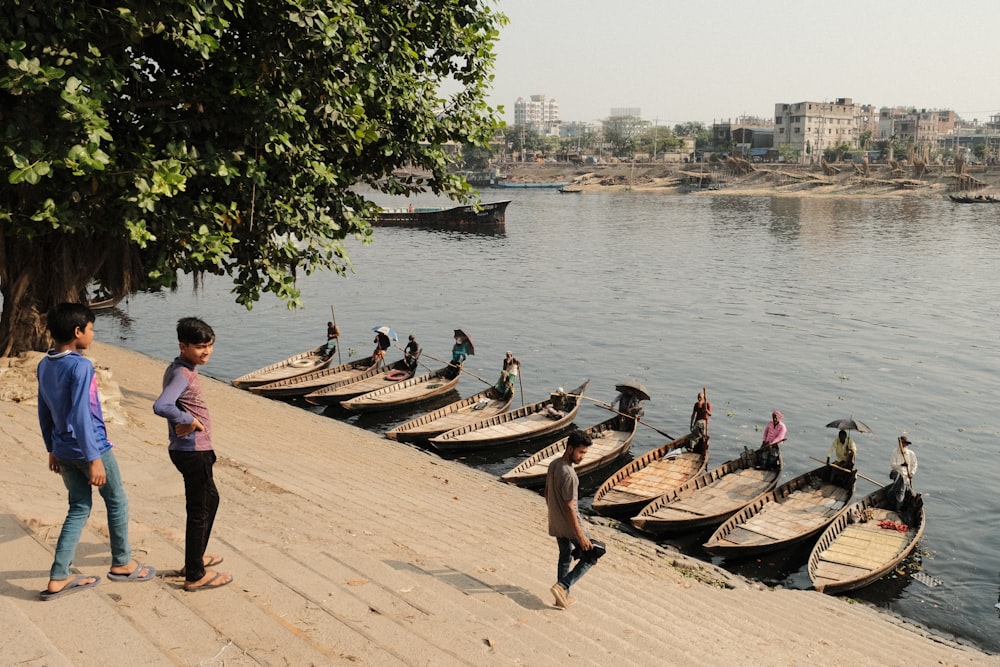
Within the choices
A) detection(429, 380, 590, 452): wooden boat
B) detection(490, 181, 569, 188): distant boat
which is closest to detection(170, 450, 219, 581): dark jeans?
detection(429, 380, 590, 452): wooden boat

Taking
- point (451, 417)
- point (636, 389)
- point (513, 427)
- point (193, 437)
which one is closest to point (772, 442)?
point (636, 389)

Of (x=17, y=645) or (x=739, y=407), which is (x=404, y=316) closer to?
(x=739, y=407)

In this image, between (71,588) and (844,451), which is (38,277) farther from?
(844,451)

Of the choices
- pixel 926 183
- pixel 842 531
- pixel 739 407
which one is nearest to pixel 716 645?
pixel 842 531

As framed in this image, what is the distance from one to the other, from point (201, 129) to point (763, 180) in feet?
438

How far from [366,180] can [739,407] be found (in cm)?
1478

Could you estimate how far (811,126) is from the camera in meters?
174

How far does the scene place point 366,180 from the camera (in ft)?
57.6

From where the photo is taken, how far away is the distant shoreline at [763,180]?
120 m

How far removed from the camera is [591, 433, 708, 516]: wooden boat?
1725 centimetres

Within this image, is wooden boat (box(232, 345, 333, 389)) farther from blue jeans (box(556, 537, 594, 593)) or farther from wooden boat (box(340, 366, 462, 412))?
blue jeans (box(556, 537, 594, 593))

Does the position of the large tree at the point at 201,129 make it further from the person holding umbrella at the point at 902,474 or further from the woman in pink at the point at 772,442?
the person holding umbrella at the point at 902,474

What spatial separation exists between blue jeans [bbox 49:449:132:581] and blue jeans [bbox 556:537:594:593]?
4.04 metres

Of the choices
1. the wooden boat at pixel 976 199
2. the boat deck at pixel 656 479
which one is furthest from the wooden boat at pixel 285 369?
the wooden boat at pixel 976 199
